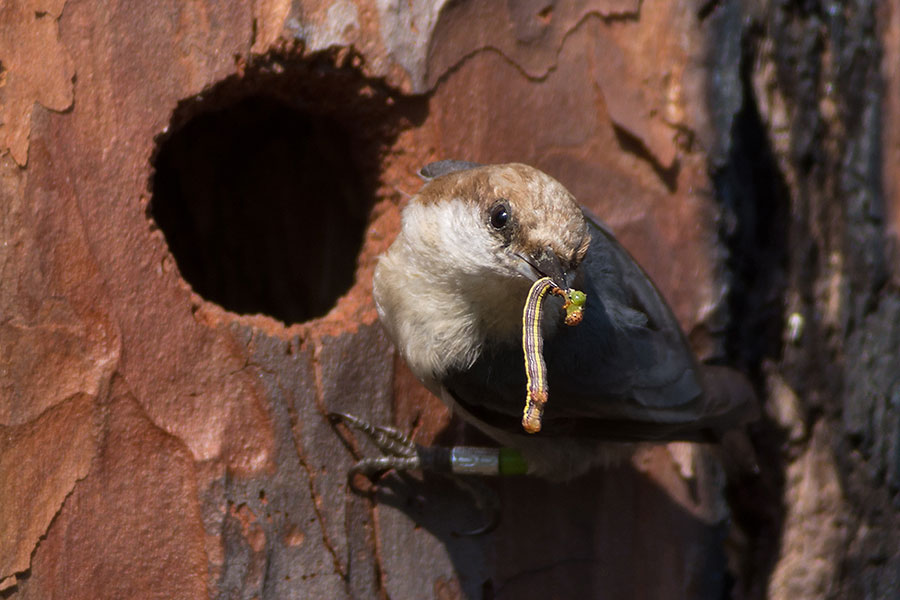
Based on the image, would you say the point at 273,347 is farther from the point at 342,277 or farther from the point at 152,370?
the point at 342,277

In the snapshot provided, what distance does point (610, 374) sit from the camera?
7.43ft

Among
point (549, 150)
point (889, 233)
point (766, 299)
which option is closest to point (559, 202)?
point (549, 150)

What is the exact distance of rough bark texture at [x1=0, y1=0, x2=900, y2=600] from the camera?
2.01 metres

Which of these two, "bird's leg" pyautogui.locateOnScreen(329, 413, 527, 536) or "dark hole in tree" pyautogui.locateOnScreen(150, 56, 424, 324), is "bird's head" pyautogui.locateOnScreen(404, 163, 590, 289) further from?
"dark hole in tree" pyautogui.locateOnScreen(150, 56, 424, 324)

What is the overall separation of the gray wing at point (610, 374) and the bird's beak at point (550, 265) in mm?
243

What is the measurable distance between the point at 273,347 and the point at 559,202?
0.73 metres

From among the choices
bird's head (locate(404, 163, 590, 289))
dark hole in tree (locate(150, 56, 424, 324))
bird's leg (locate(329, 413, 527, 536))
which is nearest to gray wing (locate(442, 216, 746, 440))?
bird's leg (locate(329, 413, 527, 536))

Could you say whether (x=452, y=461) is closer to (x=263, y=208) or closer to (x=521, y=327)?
(x=521, y=327)

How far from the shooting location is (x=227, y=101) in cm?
234

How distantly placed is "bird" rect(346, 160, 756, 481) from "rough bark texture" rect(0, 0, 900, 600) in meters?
0.13

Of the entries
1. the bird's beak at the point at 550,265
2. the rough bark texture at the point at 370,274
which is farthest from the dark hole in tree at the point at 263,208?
the bird's beak at the point at 550,265

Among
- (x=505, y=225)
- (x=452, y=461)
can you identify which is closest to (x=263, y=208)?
(x=452, y=461)

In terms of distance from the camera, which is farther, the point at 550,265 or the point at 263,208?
the point at 263,208

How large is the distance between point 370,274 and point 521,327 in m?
0.49
